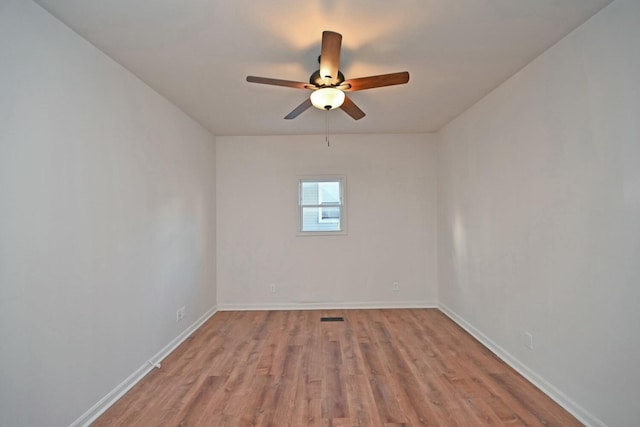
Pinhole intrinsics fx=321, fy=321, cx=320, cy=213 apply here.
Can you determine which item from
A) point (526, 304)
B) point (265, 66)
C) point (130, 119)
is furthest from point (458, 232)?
point (130, 119)

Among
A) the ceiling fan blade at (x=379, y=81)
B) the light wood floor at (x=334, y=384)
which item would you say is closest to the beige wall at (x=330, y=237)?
the light wood floor at (x=334, y=384)

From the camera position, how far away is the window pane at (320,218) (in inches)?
195

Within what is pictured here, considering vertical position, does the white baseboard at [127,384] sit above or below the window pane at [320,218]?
below

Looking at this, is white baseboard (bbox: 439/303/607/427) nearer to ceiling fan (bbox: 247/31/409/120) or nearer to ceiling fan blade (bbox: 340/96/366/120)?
ceiling fan (bbox: 247/31/409/120)

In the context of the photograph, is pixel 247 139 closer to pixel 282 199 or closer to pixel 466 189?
pixel 282 199

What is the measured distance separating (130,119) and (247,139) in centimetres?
226

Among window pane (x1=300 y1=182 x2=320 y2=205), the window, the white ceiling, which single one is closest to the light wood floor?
the window

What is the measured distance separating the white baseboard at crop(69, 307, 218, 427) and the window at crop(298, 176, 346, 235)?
2160 millimetres

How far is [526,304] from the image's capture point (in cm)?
275

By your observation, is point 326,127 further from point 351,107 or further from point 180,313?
point 180,313

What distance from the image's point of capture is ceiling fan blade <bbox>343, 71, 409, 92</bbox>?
222 centimetres

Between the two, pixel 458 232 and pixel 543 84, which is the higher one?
pixel 543 84

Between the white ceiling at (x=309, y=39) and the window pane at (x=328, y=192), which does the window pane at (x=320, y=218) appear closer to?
the window pane at (x=328, y=192)

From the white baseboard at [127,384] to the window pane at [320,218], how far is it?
2.12 metres
